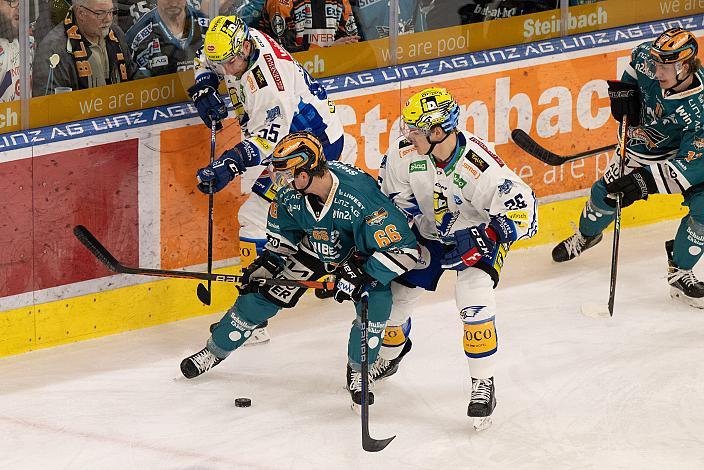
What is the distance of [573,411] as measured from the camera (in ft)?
18.5

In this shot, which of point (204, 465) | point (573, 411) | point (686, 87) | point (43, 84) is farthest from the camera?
point (686, 87)

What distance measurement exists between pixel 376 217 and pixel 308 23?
2.01 m

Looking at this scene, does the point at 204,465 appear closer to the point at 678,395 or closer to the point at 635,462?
the point at 635,462

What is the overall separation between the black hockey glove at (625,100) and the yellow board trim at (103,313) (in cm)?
193

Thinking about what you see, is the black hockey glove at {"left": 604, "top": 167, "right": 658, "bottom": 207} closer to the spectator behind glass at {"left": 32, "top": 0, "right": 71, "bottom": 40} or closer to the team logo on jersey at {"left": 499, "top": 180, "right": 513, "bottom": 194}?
the team logo on jersey at {"left": 499, "top": 180, "right": 513, "bottom": 194}

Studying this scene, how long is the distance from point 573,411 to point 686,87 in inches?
70.6

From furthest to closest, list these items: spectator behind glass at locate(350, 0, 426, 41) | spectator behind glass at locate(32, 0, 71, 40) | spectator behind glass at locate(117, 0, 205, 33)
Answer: spectator behind glass at locate(350, 0, 426, 41), spectator behind glass at locate(117, 0, 205, 33), spectator behind glass at locate(32, 0, 71, 40)

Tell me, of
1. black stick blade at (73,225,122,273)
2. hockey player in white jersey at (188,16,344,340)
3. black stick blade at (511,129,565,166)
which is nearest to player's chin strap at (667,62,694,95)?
black stick blade at (511,129,565,166)

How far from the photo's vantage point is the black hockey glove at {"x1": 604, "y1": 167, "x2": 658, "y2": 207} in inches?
264

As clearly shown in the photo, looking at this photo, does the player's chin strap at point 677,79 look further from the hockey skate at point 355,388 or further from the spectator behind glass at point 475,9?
the hockey skate at point 355,388

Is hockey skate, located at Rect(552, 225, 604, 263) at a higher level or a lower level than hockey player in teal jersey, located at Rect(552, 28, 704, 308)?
lower

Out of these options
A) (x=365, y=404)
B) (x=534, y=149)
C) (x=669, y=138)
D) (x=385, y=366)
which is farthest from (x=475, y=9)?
(x=365, y=404)

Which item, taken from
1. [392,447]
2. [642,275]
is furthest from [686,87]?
[392,447]

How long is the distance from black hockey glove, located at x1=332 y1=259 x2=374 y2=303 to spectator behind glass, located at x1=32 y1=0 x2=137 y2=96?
5.62 feet
